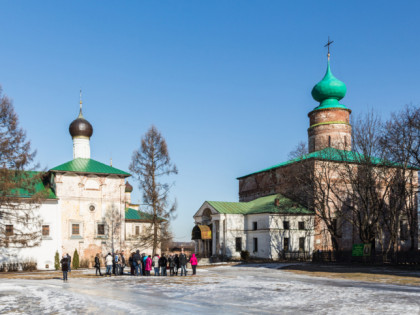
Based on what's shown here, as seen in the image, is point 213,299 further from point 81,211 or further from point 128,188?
point 128,188

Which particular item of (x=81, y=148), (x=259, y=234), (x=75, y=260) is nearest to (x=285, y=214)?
(x=259, y=234)

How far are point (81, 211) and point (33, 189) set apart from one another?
6.53 meters

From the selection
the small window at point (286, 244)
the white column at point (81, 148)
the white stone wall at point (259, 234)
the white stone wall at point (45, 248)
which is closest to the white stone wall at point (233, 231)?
the white stone wall at point (259, 234)

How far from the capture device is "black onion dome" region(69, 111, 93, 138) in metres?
40.7

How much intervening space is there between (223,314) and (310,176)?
83.4ft

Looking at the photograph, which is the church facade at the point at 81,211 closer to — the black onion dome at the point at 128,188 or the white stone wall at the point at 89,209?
the white stone wall at the point at 89,209

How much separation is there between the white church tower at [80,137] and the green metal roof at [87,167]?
2.19 feet

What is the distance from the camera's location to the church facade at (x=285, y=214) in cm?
3944

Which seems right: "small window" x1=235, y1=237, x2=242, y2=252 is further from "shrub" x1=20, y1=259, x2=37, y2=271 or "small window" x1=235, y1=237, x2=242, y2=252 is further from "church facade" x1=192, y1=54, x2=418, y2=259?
"shrub" x1=20, y1=259, x2=37, y2=271

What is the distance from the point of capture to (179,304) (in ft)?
41.8

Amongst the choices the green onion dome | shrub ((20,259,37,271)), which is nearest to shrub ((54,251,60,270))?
shrub ((20,259,37,271))

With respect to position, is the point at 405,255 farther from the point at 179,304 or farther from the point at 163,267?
the point at 179,304

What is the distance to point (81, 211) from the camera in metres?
37.8

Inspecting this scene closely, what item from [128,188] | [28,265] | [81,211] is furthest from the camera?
[128,188]
